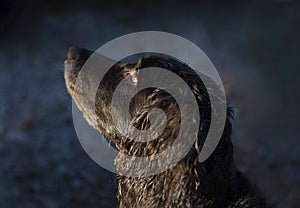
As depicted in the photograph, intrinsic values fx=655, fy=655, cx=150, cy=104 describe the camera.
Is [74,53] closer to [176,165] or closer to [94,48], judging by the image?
[176,165]

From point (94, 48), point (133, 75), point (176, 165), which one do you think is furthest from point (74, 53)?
point (94, 48)

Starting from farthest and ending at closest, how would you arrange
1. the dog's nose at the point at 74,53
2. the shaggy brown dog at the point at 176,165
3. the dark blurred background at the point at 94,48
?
the dark blurred background at the point at 94,48 < the dog's nose at the point at 74,53 < the shaggy brown dog at the point at 176,165

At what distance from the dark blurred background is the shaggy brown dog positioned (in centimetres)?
168

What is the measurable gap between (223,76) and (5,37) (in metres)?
4.02

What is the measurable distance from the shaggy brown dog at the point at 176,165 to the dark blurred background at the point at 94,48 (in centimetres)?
168

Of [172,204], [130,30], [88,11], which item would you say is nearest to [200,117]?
[172,204]

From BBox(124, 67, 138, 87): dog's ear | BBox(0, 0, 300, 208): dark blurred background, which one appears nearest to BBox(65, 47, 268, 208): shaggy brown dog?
BBox(124, 67, 138, 87): dog's ear

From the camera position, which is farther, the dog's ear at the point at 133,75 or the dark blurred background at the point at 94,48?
the dark blurred background at the point at 94,48

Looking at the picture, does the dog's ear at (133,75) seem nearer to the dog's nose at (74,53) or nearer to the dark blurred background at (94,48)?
the dog's nose at (74,53)

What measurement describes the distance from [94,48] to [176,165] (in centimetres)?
750

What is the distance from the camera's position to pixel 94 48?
1098 centimetres

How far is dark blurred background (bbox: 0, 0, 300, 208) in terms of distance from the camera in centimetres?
796

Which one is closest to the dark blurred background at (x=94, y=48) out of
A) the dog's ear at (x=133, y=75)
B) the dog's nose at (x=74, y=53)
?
the dog's nose at (x=74, y=53)

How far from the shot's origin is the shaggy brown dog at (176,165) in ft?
12.0
